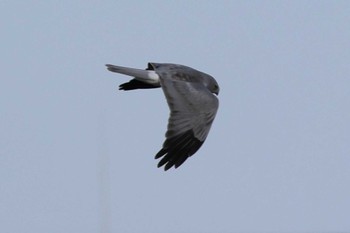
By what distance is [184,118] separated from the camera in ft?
86.4

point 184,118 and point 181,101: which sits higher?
point 181,101

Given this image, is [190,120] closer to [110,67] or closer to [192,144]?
[192,144]

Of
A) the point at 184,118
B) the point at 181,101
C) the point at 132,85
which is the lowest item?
the point at 184,118

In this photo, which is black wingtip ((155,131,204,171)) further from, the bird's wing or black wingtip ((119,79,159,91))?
black wingtip ((119,79,159,91))

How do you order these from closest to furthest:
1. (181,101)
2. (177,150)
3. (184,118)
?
(177,150), (184,118), (181,101)

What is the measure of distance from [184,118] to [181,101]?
523 mm

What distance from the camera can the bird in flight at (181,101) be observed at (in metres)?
25.8

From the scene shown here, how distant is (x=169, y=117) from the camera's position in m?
26.0

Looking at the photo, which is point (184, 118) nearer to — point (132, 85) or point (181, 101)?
point (181, 101)

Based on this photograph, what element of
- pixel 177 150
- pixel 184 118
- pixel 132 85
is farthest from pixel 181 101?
pixel 132 85

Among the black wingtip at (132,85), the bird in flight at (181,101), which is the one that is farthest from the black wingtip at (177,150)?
the black wingtip at (132,85)

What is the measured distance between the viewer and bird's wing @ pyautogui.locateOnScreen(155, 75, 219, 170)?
2580 centimetres

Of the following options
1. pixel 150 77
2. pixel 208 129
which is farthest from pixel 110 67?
pixel 208 129

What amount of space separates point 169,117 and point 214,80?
Answer: 3.98 meters
